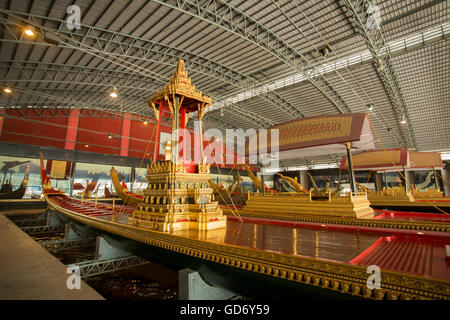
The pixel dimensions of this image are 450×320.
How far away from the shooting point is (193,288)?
265 cm

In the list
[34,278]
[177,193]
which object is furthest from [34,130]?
[34,278]

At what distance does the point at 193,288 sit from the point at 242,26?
11994 mm

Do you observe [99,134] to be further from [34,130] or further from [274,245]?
[274,245]

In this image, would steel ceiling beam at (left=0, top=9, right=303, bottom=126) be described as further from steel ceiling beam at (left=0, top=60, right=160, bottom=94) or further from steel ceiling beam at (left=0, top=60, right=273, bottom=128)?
steel ceiling beam at (left=0, top=60, right=273, bottom=128)

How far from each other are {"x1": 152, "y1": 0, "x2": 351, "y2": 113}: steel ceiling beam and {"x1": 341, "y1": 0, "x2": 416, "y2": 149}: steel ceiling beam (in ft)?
9.84

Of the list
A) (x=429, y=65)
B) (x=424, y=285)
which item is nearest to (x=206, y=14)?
(x=424, y=285)

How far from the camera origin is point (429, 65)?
12.5 metres

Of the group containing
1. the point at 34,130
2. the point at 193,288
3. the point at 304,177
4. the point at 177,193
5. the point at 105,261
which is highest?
the point at 34,130

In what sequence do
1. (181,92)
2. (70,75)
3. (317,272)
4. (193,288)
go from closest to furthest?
(317,272) < (193,288) < (181,92) < (70,75)

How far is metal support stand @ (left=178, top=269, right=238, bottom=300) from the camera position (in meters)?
2.61

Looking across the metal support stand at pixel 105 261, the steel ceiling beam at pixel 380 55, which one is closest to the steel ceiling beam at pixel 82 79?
the steel ceiling beam at pixel 380 55

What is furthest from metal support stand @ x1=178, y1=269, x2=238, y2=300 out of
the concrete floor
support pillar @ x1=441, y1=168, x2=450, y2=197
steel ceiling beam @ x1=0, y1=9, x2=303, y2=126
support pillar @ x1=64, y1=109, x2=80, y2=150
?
support pillar @ x1=441, y1=168, x2=450, y2=197

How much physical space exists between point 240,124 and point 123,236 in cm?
2112

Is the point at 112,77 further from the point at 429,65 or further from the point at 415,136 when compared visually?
the point at 415,136
